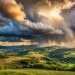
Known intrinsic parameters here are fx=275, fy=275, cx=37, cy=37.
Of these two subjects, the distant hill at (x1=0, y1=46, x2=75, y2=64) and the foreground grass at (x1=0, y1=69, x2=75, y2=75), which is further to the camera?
the distant hill at (x1=0, y1=46, x2=75, y2=64)

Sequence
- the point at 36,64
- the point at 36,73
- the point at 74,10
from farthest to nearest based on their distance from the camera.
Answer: the point at 74,10, the point at 36,64, the point at 36,73

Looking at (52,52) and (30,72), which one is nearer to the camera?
(30,72)

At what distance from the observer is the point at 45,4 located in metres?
22.3

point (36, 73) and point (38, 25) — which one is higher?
point (38, 25)

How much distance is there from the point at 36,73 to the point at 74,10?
6862mm

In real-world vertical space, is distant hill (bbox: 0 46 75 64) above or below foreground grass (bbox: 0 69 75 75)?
above

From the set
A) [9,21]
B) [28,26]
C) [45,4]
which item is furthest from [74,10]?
[9,21]

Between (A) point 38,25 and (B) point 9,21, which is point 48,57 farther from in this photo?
(B) point 9,21

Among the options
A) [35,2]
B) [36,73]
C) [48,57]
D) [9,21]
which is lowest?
[36,73]

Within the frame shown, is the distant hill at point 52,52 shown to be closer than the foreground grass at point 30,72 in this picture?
No

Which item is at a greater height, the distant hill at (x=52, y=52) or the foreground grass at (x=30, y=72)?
the distant hill at (x=52, y=52)

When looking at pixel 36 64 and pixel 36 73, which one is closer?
pixel 36 73

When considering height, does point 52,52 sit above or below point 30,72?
above

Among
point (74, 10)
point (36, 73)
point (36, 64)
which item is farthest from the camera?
point (74, 10)
